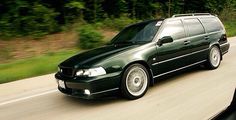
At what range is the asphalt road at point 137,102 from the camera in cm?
589

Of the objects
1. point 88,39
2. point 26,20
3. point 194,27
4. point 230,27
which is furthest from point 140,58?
point 230,27

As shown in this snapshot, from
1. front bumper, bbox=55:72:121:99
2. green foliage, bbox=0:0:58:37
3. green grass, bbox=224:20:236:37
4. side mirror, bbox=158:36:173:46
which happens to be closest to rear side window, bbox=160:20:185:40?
side mirror, bbox=158:36:173:46

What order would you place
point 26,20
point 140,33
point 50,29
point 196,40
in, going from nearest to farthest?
point 140,33
point 196,40
point 26,20
point 50,29

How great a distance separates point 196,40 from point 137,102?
2762 mm

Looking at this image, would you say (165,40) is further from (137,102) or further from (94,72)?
(94,72)

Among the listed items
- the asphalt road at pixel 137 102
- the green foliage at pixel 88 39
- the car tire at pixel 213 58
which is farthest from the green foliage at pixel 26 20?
the car tire at pixel 213 58

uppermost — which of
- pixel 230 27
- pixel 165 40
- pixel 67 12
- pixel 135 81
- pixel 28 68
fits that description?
pixel 67 12

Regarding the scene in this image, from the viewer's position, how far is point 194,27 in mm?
8828

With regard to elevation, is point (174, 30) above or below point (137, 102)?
above

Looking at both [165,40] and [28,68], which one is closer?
[165,40]

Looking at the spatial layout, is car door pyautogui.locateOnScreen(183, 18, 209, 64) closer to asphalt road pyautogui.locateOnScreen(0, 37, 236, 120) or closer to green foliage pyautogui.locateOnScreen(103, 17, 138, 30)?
asphalt road pyautogui.locateOnScreen(0, 37, 236, 120)

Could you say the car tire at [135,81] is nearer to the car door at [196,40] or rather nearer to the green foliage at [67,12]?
the car door at [196,40]

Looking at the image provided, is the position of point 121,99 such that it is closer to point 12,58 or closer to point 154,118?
point 154,118

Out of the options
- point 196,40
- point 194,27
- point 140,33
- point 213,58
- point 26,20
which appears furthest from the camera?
point 26,20
